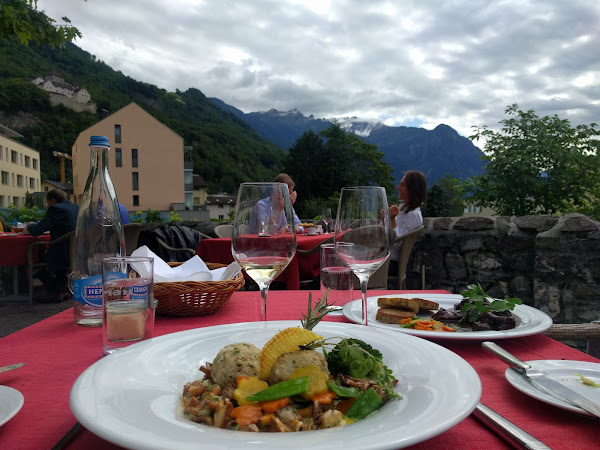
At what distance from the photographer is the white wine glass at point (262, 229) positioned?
0.91m

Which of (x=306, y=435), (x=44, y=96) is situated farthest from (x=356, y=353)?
(x=44, y=96)

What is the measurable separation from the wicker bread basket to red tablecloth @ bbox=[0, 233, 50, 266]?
6.01 meters

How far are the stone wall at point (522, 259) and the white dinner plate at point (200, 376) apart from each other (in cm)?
400

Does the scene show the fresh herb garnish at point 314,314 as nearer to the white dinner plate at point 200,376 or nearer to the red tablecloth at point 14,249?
the white dinner plate at point 200,376

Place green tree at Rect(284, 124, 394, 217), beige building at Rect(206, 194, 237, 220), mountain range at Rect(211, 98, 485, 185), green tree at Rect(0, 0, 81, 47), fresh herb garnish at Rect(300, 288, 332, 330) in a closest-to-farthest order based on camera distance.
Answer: fresh herb garnish at Rect(300, 288, 332, 330) < green tree at Rect(0, 0, 81, 47) < green tree at Rect(284, 124, 394, 217) < beige building at Rect(206, 194, 237, 220) < mountain range at Rect(211, 98, 485, 185)

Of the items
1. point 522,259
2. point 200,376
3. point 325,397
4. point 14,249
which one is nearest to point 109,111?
point 14,249

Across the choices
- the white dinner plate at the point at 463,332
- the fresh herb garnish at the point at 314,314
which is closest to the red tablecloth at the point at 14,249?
the white dinner plate at the point at 463,332

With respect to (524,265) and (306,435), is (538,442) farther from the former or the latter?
(524,265)

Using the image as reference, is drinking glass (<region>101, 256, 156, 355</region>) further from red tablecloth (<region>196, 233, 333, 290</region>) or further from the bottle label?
red tablecloth (<region>196, 233, 333, 290</region>)

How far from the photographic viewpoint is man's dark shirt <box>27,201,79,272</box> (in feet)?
19.7

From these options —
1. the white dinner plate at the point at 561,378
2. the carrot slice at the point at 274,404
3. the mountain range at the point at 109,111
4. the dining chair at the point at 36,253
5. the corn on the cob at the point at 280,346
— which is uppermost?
the mountain range at the point at 109,111

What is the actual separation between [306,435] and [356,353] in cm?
22

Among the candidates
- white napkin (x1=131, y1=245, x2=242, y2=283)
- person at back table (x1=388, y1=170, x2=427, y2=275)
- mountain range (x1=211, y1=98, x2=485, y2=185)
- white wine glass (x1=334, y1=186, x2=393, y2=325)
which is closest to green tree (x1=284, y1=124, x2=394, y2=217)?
person at back table (x1=388, y1=170, x2=427, y2=275)

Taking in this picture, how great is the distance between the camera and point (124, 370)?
653 mm
